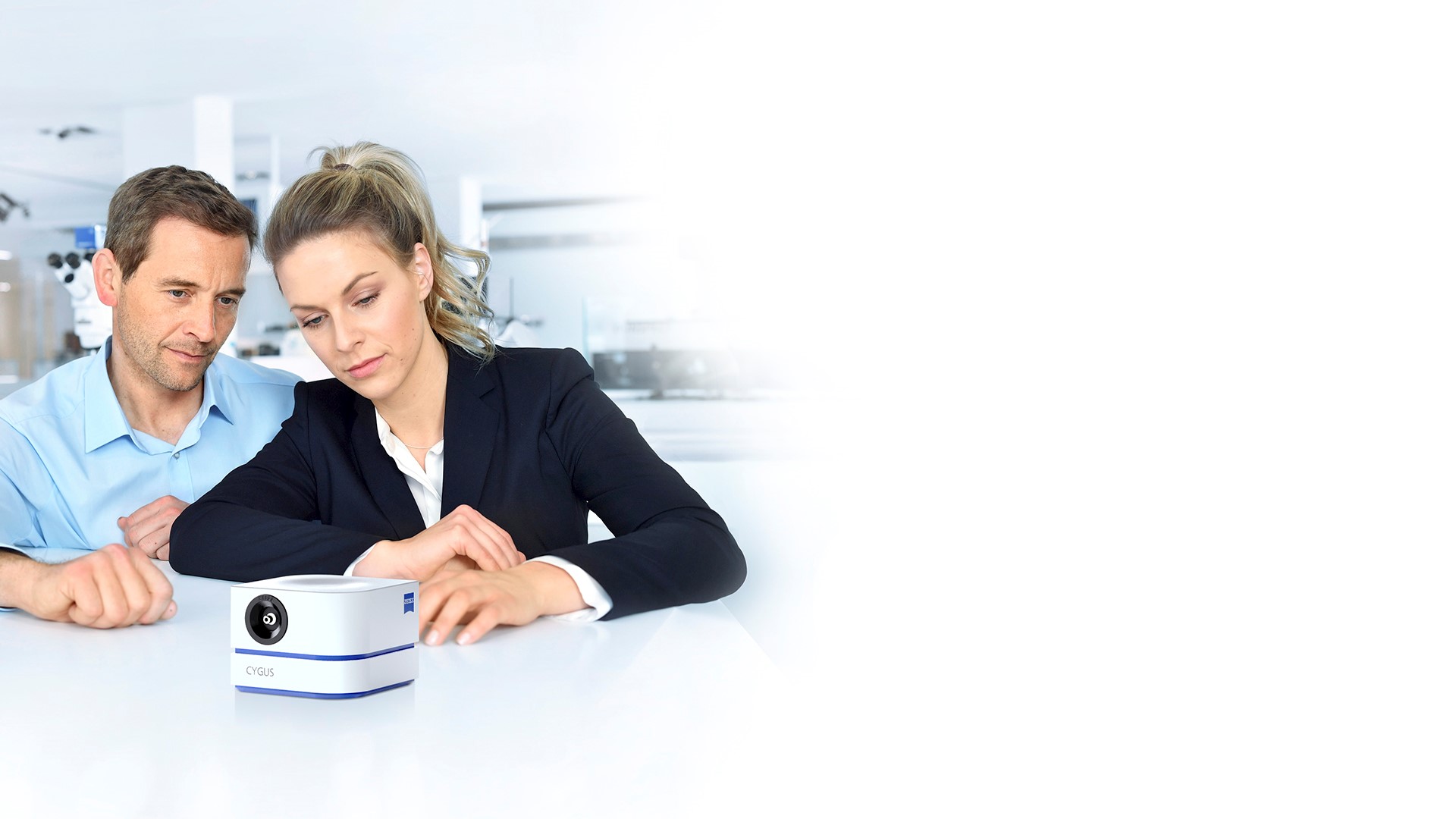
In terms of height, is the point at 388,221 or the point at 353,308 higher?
the point at 388,221

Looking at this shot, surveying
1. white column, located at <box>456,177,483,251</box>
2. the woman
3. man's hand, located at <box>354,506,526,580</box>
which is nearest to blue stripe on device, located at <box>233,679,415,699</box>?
man's hand, located at <box>354,506,526,580</box>

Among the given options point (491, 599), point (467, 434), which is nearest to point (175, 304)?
point (467, 434)

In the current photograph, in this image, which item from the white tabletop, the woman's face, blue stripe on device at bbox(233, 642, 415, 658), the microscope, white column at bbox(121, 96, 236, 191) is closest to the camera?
the white tabletop

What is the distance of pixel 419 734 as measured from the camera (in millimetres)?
584

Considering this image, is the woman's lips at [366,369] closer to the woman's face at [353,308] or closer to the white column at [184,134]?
the woman's face at [353,308]

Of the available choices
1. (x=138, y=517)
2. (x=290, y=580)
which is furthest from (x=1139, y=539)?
(x=290, y=580)

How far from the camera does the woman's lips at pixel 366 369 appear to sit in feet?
4.54

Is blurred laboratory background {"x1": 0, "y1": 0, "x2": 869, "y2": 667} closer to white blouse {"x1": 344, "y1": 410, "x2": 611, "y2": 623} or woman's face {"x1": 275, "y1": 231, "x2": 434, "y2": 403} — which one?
white blouse {"x1": 344, "y1": 410, "x2": 611, "y2": 623}

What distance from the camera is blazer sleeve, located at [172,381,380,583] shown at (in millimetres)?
1114

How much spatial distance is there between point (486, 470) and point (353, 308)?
0.91 ft

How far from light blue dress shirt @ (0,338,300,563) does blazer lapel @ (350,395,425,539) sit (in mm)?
388

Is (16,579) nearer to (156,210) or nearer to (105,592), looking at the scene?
(105,592)

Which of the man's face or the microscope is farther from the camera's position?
the microscope

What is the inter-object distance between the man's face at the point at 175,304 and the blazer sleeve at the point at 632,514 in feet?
1.86
